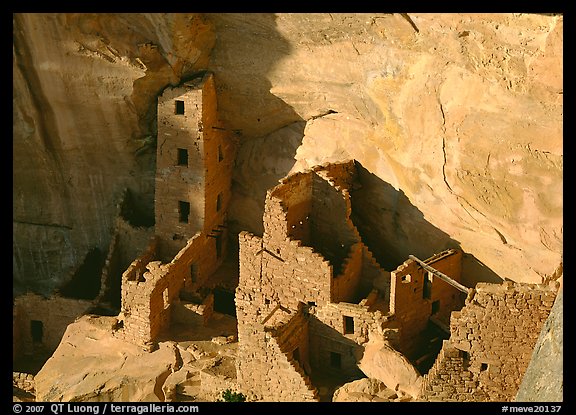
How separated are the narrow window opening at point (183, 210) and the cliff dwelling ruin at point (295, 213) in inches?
1.6

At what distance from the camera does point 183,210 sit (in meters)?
25.6

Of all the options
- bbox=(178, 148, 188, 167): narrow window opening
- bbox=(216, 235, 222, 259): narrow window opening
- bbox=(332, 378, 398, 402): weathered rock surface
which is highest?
bbox=(178, 148, 188, 167): narrow window opening

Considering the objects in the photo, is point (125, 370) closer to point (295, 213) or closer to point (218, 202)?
point (218, 202)

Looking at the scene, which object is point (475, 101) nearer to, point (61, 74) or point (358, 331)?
point (358, 331)

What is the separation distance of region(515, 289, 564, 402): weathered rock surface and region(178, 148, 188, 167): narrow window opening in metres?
8.15

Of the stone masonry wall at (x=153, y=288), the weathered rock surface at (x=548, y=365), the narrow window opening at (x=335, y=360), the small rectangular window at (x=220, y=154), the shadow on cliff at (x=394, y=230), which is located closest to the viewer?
the weathered rock surface at (x=548, y=365)

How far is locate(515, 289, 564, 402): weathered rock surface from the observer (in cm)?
1836

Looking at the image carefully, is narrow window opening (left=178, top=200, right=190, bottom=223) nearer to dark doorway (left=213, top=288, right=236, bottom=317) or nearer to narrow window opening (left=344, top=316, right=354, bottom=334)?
dark doorway (left=213, top=288, right=236, bottom=317)

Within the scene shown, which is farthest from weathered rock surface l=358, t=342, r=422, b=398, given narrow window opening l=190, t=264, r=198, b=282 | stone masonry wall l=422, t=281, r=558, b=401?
narrow window opening l=190, t=264, r=198, b=282

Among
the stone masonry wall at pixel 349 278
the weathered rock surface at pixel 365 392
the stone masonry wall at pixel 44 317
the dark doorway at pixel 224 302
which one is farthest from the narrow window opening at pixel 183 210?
the weathered rock surface at pixel 365 392

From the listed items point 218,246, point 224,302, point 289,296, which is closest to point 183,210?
point 218,246

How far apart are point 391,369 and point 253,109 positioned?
5833mm

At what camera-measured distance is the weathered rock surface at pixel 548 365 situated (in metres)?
18.4

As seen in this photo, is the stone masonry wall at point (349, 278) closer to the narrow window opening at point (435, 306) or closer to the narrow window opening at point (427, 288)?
the narrow window opening at point (427, 288)
